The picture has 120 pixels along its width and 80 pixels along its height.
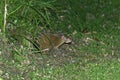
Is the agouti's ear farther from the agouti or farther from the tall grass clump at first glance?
the tall grass clump

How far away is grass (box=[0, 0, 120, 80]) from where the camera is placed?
5910 mm

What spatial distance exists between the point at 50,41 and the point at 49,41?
2cm

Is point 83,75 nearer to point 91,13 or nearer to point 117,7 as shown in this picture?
point 91,13

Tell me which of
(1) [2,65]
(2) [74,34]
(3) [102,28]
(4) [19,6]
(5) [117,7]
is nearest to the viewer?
(1) [2,65]

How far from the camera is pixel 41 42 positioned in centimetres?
659

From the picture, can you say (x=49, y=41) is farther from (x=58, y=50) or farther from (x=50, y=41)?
(x=58, y=50)

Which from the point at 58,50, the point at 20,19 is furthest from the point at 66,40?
the point at 20,19

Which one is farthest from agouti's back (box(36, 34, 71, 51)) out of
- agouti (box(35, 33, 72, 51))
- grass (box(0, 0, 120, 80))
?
grass (box(0, 0, 120, 80))

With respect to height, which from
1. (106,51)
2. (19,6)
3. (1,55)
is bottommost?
(106,51)

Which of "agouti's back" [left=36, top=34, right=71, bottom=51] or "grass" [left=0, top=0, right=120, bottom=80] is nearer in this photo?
"grass" [left=0, top=0, right=120, bottom=80]

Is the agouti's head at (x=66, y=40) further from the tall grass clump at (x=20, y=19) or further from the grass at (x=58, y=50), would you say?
the tall grass clump at (x=20, y=19)

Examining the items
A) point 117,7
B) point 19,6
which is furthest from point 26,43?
point 117,7

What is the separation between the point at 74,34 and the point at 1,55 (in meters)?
1.95

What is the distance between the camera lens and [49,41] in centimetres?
674
